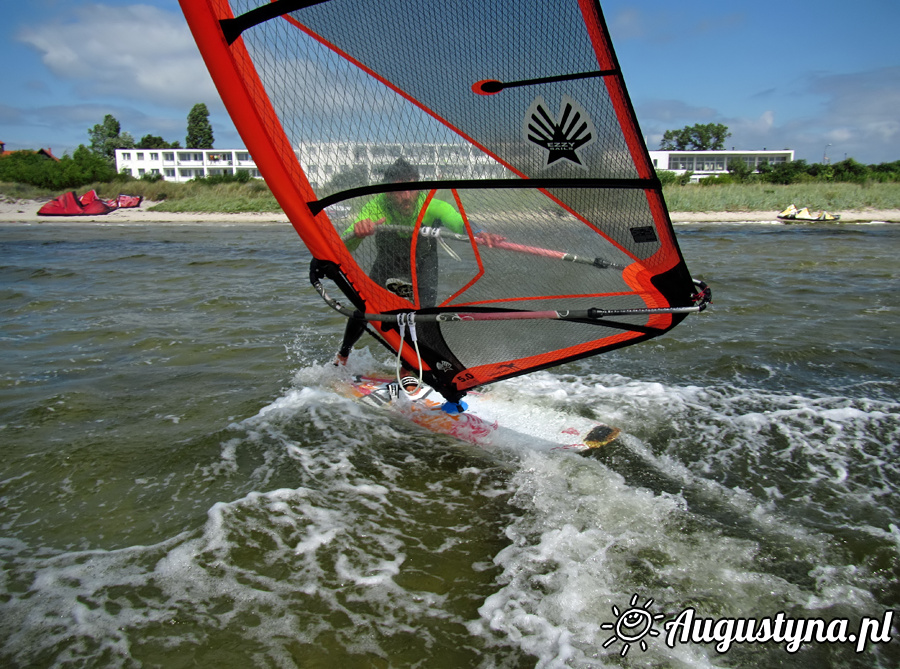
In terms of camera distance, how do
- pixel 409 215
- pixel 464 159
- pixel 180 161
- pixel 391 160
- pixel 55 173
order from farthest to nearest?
1. pixel 180 161
2. pixel 55 173
3. pixel 409 215
4. pixel 391 160
5. pixel 464 159

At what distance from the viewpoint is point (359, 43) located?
2.53 metres

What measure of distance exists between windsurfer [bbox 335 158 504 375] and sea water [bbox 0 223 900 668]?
3.38 feet

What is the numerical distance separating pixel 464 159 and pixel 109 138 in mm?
97061

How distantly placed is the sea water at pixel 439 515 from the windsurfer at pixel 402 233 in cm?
103

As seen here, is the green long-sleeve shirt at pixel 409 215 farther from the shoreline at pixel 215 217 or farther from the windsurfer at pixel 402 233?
the shoreline at pixel 215 217

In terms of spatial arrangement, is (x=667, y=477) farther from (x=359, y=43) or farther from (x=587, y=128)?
(x=359, y=43)

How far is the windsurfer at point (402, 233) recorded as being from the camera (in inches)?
117

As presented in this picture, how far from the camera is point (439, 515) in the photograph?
2873 millimetres

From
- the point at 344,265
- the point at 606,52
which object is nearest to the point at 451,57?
the point at 606,52

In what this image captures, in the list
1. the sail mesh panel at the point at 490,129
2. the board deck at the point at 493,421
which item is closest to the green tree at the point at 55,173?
the board deck at the point at 493,421

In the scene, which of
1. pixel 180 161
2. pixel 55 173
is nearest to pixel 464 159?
pixel 55 173

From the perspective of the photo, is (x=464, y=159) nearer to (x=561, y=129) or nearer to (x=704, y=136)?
(x=561, y=129)

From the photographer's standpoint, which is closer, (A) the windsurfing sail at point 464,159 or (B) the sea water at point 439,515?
(B) the sea water at point 439,515

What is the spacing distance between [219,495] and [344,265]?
1.31 meters
